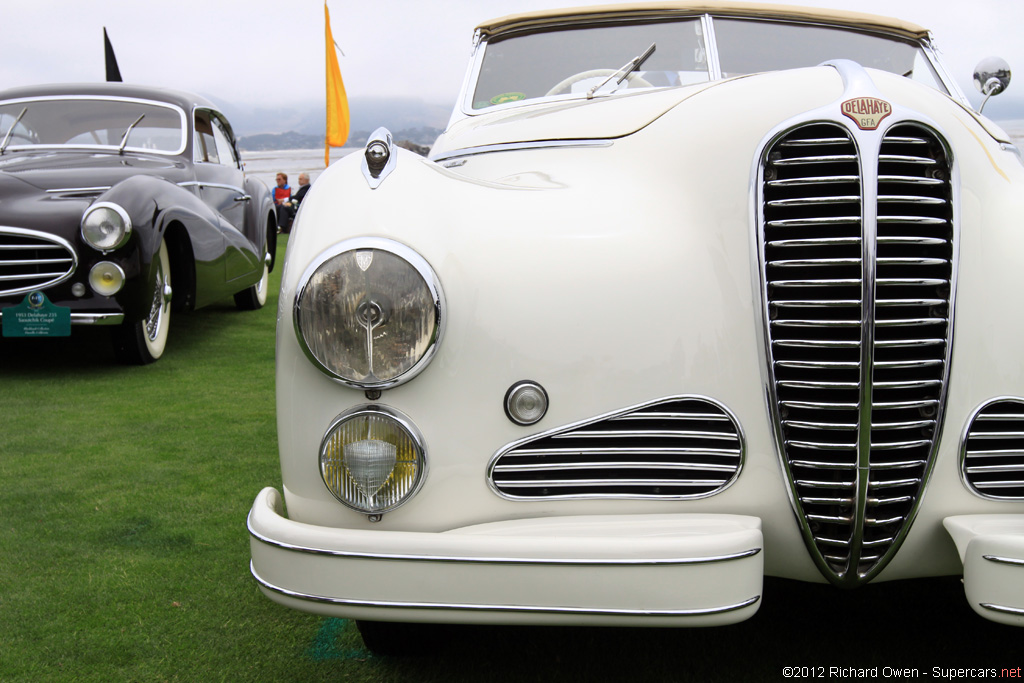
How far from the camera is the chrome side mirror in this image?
2777 mm

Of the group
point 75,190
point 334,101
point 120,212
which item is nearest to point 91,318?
point 120,212

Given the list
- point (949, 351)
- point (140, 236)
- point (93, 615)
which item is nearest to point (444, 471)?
point (949, 351)

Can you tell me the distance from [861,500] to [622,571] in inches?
17.9

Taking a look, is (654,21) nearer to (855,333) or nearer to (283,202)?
(855,333)

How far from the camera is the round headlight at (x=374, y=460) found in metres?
1.42

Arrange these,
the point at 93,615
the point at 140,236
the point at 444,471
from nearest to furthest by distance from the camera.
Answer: the point at 444,471
the point at 93,615
the point at 140,236

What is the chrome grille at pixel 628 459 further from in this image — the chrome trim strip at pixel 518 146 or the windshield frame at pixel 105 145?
the windshield frame at pixel 105 145

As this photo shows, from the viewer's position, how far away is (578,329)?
1467 millimetres

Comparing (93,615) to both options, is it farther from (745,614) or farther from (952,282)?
(952,282)

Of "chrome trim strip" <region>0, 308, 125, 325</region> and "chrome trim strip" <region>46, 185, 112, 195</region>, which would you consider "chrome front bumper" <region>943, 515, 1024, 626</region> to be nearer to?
"chrome trim strip" <region>0, 308, 125, 325</region>

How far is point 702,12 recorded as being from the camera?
2.93 metres

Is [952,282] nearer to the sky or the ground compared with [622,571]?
nearer to the sky

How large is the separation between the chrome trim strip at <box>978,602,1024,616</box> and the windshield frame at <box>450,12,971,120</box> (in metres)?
1.83

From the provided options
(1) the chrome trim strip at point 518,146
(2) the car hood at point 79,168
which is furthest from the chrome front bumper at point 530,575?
(2) the car hood at point 79,168
